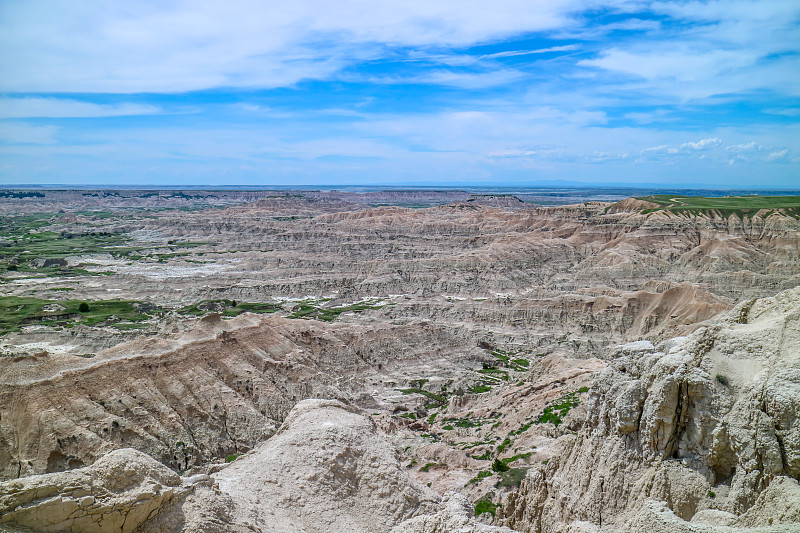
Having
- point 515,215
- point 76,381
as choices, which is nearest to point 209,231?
point 515,215

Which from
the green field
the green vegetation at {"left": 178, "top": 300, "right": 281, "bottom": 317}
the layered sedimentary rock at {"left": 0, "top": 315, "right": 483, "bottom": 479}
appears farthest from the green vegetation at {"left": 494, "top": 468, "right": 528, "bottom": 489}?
the green field

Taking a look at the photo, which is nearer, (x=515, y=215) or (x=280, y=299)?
(x=280, y=299)

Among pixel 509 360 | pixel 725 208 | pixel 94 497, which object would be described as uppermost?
pixel 725 208

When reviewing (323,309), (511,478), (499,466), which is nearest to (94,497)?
(511,478)

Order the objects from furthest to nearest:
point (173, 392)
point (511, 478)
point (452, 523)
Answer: point (173, 392) → point (511, 478) → point (452, 523)

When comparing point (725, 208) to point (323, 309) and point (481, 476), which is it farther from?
point (481, 476)

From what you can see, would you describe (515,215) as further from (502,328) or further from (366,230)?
(502,328)
